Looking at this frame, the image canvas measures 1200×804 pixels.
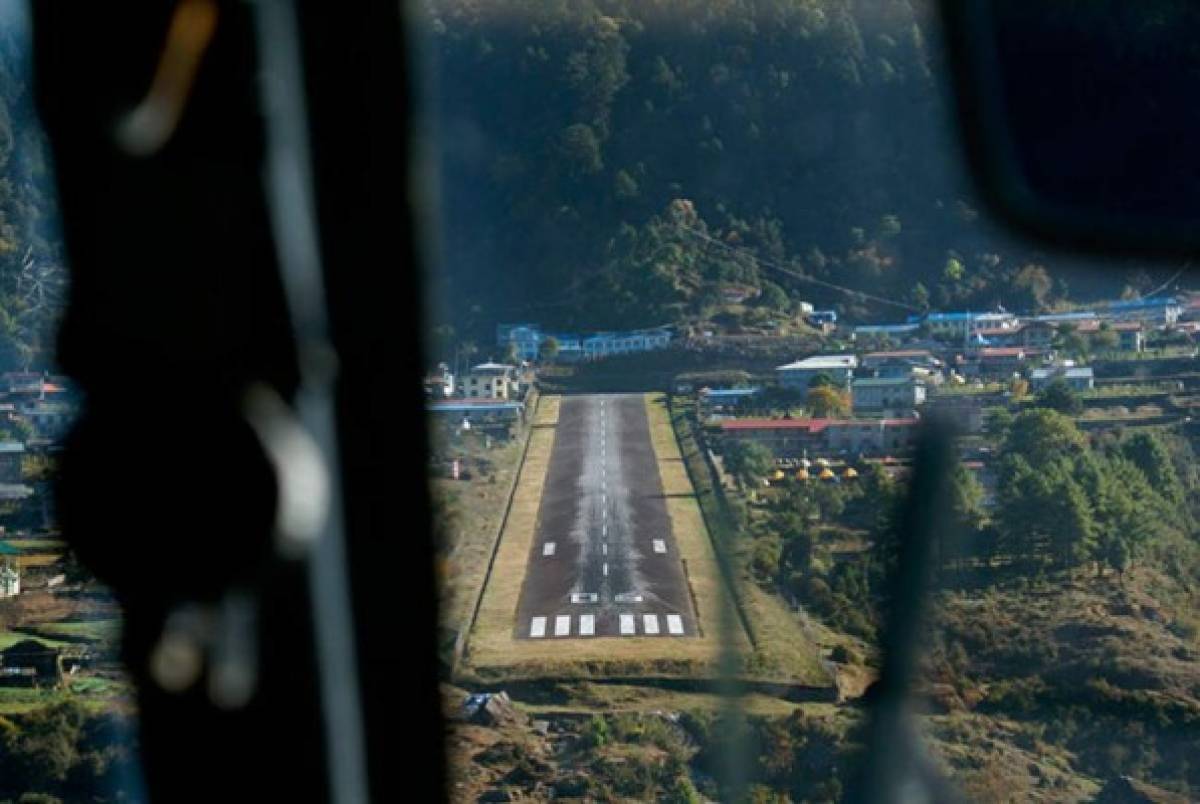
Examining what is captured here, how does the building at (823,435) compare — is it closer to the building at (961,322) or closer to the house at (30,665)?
the building at (961,322)

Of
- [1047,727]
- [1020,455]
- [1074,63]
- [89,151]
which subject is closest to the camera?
[89,151]

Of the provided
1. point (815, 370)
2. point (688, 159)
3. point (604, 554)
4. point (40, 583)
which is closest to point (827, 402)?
point (815, 370)

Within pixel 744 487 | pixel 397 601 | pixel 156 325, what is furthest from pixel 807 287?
pixel 156 325

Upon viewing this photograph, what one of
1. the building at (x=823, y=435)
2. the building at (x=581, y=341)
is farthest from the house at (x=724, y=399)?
the building at (x=581, y=341)

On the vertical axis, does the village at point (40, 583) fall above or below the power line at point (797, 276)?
below

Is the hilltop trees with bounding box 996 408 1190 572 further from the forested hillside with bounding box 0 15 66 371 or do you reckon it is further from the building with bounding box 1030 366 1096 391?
the forested hillside with bounding box 0 15 66 371

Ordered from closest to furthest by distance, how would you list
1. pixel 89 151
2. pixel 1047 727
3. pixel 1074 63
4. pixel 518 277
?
pixel 89 151 < pixel 1074 63 < pixel 1047 727 < pixel 518 277

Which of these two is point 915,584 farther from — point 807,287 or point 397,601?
point 807,287
